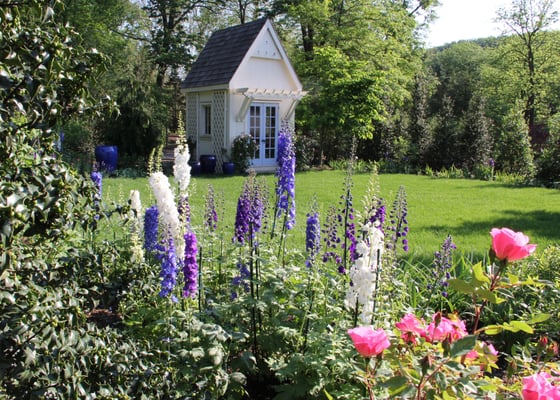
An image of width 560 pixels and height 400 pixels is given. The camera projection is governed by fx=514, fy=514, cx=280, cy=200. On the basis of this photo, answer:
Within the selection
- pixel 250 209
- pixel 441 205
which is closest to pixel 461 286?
pixel 250 209

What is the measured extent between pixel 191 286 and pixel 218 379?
65 centimetres

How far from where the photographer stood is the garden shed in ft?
50.5

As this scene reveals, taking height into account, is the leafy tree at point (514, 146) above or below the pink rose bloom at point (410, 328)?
above

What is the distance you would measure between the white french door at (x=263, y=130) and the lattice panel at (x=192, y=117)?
200 centimetres

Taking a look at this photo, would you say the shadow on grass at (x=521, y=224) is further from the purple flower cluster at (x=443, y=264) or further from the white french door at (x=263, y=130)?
the white french door at (x=263, y=130)

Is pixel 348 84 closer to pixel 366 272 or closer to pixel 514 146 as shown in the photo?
pixel 514 146

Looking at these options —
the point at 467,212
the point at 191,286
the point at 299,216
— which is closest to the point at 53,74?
the point at 191,286

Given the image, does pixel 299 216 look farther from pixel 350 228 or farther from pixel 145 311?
pixel 145 311

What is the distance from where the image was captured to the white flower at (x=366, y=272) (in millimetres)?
2076

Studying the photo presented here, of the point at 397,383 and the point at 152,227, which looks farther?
the point at 152,227

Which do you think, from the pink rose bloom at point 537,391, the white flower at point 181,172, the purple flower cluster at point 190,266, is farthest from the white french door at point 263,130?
the pink rose bloom at point 537,391

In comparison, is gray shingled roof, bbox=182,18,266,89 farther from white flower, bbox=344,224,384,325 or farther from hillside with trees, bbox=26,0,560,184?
white flower, bbox=344,224,384,325

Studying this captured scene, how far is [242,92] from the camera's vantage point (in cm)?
1505

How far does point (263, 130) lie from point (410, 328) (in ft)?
48.6
